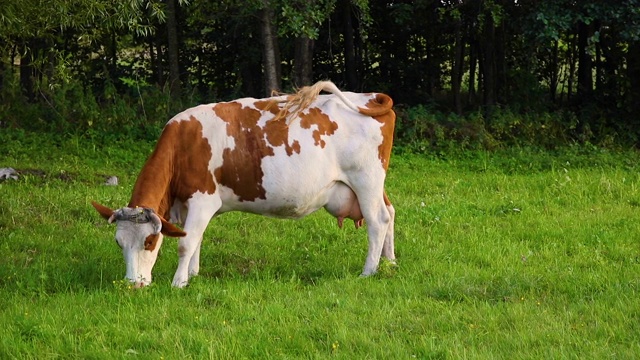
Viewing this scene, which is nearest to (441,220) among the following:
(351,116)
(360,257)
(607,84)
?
(360,257)

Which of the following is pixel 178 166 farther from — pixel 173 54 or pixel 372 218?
pixel 173 54

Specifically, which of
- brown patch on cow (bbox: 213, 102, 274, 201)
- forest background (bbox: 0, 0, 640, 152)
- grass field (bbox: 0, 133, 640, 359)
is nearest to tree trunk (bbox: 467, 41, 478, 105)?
forest background (bbox: 0, 0, 640, 152)

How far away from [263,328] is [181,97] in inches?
549

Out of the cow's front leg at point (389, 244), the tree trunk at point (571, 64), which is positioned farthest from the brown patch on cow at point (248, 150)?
the tree trunk at point (571, 64)

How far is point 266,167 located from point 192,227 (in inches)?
38.6

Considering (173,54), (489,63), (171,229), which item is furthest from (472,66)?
(171,229)

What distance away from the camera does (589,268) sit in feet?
30.1

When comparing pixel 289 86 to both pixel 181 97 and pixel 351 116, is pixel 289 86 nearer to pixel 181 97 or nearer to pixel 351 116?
pixel 181 97

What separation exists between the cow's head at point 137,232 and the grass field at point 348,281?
0.64ft

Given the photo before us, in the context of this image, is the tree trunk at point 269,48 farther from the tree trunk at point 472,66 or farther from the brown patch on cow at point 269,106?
the brown patch on cow at point 269,106

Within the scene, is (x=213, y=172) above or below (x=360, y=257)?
above

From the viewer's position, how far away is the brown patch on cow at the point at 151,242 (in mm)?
8417

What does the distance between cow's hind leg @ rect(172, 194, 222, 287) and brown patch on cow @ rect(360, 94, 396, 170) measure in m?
1.87

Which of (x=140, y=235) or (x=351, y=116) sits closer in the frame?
(x=140, y=235)
